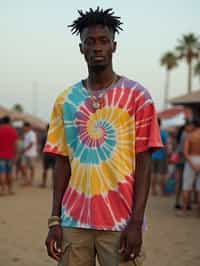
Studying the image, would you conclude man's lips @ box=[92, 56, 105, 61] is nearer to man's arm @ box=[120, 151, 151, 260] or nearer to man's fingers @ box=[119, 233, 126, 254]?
man's arm @ box=[120, 151, 151, 260]

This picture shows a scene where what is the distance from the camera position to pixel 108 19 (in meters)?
2.62

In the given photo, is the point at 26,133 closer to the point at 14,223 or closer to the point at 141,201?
the point at 14,223

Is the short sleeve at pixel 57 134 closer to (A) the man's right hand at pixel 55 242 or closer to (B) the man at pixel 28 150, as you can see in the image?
(A) the man's right hand at pixel 55 242

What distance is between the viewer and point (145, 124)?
8.31 ft

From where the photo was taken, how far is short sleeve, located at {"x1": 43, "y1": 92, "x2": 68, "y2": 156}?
2.69 metres

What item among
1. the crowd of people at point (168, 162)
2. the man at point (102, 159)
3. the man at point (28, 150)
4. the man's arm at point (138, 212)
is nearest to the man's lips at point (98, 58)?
the man at point (102, 159)

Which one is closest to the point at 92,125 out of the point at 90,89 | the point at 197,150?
the point at 90,89

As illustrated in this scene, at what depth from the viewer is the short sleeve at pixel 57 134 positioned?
2691 mm

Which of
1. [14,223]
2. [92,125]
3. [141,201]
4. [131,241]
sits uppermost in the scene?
[92,125]

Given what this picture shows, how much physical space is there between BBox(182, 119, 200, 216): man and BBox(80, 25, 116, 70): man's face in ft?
20.1

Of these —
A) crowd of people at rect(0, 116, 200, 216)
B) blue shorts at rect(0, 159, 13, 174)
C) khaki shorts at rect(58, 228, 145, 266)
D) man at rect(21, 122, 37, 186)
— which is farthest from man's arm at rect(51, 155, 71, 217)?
man at rect(21, 122, 37, 186)

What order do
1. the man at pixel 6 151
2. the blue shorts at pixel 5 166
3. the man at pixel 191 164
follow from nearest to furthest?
the man at pixel 191 164, the man at pixel 6 151, the blue shorts at pixel 5 166

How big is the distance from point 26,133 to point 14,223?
6588 millimetres

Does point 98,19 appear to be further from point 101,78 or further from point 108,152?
point 108,152
